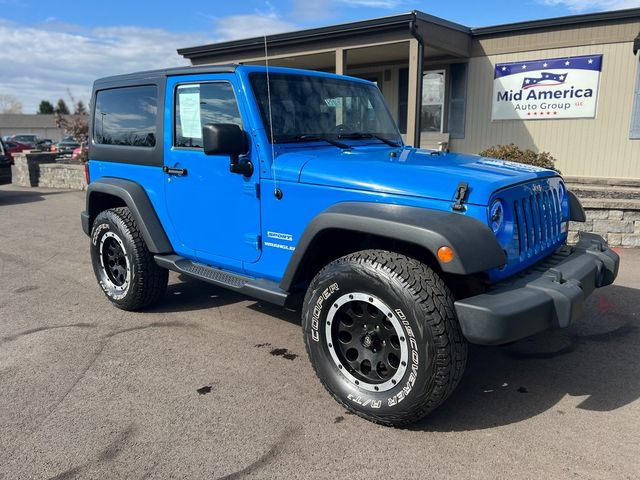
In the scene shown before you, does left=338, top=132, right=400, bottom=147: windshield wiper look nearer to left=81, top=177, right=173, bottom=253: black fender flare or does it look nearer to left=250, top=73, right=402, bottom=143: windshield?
left=250, top=73, right=402, bottom=143: windshield

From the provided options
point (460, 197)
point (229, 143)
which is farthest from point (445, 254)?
point (229, 143)

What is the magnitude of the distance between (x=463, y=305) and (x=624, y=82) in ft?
33.2

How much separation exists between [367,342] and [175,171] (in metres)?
2.11

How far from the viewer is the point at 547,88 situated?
11195 mm

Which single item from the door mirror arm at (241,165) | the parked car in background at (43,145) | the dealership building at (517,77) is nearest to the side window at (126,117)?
the door mirror arm at (241,165)

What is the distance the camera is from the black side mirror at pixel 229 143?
10.7 feet

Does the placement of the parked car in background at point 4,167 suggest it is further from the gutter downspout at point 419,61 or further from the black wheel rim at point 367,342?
the black wheel rim at point 367,342

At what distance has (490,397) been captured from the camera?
3.24 meters

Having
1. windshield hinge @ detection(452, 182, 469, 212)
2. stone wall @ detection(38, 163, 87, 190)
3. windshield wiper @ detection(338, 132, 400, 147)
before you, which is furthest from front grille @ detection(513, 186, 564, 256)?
stone wall @ detection(38, 163, 87, 190)

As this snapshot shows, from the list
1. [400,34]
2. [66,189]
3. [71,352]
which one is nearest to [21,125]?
[66,189]

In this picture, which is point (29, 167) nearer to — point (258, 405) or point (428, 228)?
point (258, 405)

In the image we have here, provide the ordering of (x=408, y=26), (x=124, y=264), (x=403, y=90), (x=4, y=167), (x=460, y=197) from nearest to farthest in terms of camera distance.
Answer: (x=460, y=197) < (x=124, y=264) < (x=408, y=26) < (x=4, y=167) < (x=403, y=90)

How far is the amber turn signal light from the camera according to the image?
256 centimetres

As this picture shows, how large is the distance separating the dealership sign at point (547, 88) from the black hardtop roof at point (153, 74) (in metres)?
9.35
